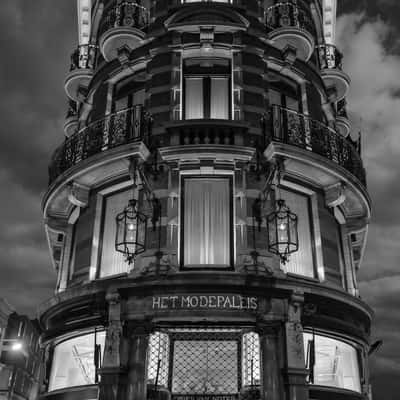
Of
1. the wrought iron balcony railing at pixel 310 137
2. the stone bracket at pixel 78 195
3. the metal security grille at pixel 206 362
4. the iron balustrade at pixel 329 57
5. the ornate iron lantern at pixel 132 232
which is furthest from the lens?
the iron balustrade at pixel 329 57

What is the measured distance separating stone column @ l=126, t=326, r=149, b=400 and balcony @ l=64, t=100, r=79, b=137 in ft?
34.1

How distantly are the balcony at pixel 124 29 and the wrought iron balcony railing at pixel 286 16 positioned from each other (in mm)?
4240

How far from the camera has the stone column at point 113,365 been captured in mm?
13156

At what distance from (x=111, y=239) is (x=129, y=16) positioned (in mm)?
8093

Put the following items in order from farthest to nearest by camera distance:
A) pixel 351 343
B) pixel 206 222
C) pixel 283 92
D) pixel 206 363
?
1. pixel 283 92
2. pixel 351 343
3. pixel 206 222
4. pixel 206 363

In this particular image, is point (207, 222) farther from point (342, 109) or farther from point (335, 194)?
point (342, 109)

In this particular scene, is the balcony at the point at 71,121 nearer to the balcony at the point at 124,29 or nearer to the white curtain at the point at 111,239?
the balcony at the point at 124,29

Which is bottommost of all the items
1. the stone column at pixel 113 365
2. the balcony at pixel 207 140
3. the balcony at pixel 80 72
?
the stone column at pixel 113 365

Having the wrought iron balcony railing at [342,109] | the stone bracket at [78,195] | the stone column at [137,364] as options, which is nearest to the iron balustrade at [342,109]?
the wrought iron balcony railing at [342,109]

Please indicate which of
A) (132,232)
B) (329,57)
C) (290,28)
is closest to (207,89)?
(290,28)

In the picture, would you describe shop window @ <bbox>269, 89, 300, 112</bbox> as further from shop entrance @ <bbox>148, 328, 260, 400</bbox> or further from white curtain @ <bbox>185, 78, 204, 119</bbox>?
shop entrance @ <bbox>148, 328, 260, 400</bbox>

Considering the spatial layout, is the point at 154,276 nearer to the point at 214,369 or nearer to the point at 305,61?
the point at 214,369

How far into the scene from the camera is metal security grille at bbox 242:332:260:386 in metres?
14.3

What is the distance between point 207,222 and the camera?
50.5 ft
